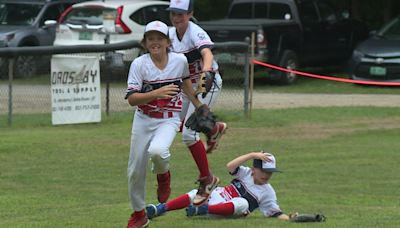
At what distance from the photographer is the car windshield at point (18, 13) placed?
15422 millimetres

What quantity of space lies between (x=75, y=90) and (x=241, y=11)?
7.21m

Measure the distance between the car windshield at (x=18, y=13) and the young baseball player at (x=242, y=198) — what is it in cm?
1105

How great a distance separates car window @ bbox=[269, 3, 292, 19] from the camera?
51.2 feet

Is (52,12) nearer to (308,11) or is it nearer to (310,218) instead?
(308,11)

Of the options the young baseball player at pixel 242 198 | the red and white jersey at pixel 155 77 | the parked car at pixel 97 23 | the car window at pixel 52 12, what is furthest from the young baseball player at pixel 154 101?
the car window at pixel 52 12

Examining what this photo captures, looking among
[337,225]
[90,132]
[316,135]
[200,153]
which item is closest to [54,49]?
[90,132]

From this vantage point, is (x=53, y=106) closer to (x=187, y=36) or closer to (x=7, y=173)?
(x=7, y=173)

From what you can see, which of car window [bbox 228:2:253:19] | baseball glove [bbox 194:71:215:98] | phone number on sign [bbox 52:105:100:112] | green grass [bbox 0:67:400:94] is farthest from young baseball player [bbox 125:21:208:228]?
car window [bbox 228:2:253:19]

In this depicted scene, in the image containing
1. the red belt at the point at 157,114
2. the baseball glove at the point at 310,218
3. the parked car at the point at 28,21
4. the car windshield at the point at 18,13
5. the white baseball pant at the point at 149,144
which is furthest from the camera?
the car windshield at the point at 18,13

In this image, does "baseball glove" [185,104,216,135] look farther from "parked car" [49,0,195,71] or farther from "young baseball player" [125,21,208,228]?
"parked car" [49,0,195,71]

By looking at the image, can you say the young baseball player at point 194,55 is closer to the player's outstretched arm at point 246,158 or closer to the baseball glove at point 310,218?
the player's outstretched arm at point 246,158

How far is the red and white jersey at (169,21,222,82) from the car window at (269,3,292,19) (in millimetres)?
10380

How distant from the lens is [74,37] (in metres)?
13.9

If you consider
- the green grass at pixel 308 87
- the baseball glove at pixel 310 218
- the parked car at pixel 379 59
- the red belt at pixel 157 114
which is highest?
the red belt at pixel 157 114
